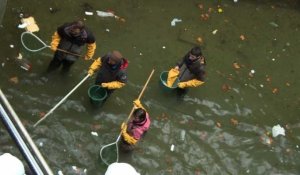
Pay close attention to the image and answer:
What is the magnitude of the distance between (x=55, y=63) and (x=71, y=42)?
0.80 meters

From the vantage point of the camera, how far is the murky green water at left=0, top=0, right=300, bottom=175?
29.8 feet

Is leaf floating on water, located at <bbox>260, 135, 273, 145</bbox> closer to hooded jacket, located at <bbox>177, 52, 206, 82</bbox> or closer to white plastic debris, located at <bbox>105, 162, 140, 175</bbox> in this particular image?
hooded jacket, located at <bbox>177, 52, 206, 82</bbox>

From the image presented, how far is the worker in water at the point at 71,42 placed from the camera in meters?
8.70

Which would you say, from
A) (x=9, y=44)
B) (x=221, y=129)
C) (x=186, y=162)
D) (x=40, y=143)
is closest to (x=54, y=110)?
(x=40, y=143)

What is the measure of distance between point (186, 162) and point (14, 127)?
6.32 m

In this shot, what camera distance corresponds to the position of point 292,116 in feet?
34.6

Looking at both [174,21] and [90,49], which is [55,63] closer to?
[90,49]

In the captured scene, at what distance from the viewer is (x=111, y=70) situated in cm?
871

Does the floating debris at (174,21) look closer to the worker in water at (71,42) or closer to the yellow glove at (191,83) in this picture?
the yellow glove at (191,83)

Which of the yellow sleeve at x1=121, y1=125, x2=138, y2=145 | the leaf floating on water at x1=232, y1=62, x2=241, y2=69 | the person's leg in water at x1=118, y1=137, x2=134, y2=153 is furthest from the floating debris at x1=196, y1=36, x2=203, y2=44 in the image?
the yellow sleeve at x1=121, y1=125, x2=138, y2=145

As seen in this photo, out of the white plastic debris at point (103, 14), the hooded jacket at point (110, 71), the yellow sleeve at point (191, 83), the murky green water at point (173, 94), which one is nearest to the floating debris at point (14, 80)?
the murky green water at point (173, 94)

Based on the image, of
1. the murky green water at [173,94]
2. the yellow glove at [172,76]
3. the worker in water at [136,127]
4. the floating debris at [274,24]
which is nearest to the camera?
the worker in water at [136,127]

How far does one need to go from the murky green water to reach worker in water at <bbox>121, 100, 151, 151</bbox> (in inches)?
26.2

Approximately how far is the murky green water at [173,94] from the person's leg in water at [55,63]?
0.43 feet
